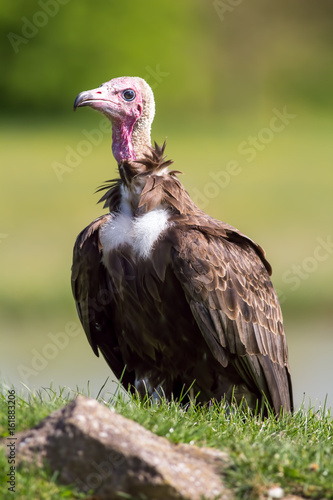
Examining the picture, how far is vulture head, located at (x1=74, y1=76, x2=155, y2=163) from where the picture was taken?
17.8 ft

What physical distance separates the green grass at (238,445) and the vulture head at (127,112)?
5.33ft

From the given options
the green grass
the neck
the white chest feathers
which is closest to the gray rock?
the green grass

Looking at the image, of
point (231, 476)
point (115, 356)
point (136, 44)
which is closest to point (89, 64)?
point (136, 44)

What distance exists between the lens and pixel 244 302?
541 centimetres

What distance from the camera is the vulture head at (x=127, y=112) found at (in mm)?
5418

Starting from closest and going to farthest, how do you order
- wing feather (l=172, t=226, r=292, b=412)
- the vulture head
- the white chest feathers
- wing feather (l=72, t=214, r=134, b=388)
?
wing feather (l=172, t=226, r=292, b=412), the white chest feathers, wing feather (l=72, t=214, r=134, b=388), the vulture head

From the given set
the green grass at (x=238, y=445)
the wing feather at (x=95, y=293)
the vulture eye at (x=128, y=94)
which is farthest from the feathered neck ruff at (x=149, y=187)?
the green grass at (x=238, y=445)

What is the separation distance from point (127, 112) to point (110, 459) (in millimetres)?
2767

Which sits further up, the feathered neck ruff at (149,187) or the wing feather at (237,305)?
the feathered neck ruff at (149,187)

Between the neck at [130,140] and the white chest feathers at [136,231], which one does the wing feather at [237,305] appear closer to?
the white chest feathers at [136,231]

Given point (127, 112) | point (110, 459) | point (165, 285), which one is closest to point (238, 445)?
point (110, 459)

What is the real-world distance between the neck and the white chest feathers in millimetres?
420

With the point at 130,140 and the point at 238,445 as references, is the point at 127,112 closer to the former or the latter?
the point at 130,140

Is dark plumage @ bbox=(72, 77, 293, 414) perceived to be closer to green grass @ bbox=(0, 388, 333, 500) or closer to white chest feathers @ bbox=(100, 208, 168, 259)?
white chest feathers @ bbox=(100, 208, 168, 259)
